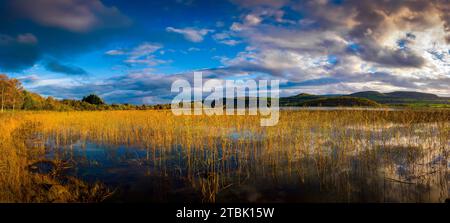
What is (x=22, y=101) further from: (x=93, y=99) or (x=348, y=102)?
(x=348, y=102)

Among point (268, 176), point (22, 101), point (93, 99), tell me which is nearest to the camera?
point (268, 176)

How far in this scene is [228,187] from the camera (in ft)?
18.4

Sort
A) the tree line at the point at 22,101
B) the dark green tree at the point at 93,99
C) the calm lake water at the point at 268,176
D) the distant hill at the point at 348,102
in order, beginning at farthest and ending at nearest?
the dark green tree at the point at 93,99 < the distant hill at the point at 348,102 < the tree line at the point at 22,101 < the calm lake water at the point at 268,176

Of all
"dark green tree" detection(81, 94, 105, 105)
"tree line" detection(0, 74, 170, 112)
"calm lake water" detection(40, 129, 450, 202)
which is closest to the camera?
"calm lake water" detection(40, 129, 450, 202)

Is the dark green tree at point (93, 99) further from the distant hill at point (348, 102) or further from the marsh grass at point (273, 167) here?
the marsh grass at point (273, 167)

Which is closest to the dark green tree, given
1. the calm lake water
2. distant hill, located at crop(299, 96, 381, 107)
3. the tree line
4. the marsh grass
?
the tree line

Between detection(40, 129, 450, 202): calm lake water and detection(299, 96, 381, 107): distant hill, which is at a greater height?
detection(299, 96, 381, 107): distant hill

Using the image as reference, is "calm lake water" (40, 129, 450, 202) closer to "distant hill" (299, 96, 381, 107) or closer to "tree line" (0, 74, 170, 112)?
"distant hill" (299, 96, 381, 107)

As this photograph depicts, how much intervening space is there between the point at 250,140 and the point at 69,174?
688 cm

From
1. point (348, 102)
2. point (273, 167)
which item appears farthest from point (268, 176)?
point (348, 102)

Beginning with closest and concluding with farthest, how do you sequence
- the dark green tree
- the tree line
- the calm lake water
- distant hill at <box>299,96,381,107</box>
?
1. the calm lake water
2. the tree line
3. distant hill at <box>299,96,381,107</box>
4. the dark green tree

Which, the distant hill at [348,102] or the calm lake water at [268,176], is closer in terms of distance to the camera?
the calm lake water at [268,176]

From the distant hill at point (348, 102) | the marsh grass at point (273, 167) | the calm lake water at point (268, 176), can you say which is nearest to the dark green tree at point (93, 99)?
the distant hill at point (348, 102)
